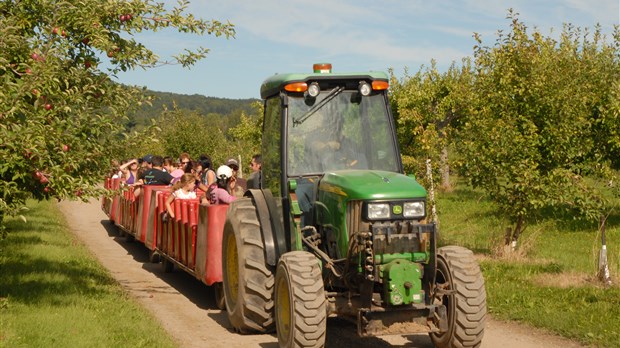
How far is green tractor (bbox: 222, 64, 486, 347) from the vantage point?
7.19 m

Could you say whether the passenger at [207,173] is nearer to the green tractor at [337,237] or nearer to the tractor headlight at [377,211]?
the green tractor at [337,237]

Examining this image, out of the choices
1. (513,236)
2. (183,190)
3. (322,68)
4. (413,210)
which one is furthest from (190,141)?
(413,210)

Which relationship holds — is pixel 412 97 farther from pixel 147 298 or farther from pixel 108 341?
pixel 108 341

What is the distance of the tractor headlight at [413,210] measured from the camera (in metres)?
7.31

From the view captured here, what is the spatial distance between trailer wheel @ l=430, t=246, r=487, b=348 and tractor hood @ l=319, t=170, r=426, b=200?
728 millimetres

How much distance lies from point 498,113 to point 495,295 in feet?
16.1

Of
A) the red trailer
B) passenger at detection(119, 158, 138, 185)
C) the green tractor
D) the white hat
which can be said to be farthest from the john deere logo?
passenger at detection(119, 158, 138, 185)

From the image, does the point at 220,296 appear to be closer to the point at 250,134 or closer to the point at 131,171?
the point at 131,171

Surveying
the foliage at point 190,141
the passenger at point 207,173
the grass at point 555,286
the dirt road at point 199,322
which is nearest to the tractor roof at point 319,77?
the dirt road at point 199,322

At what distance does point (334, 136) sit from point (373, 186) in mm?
1238

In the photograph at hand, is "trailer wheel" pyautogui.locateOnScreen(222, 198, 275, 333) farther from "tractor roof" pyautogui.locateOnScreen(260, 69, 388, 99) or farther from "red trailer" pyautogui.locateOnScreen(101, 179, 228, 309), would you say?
"tractor roof" pyautogui.locateOnScreen(260, 69, 388, 99)

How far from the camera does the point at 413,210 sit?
733 cm

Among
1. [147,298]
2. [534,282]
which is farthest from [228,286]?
[534,282]

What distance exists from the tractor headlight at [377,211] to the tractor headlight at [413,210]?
17 cm
